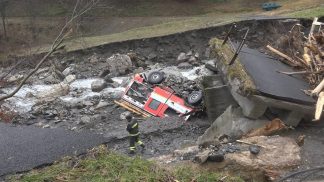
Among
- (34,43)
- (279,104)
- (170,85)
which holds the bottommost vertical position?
(34,43)

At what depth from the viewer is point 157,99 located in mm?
13164

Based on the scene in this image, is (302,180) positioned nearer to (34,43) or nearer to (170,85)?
(170,85)

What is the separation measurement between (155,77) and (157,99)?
1087mm

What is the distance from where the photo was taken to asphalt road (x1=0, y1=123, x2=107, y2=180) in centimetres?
916

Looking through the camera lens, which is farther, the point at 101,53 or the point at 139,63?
the point at 101,53

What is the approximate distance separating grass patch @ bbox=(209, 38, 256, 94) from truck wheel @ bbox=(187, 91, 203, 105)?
1.31 meters

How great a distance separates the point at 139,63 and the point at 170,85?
4.51m

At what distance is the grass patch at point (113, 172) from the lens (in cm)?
762

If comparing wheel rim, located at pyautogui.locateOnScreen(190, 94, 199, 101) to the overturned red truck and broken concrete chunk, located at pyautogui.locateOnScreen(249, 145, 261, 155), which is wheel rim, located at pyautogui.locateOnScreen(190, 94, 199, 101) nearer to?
the overturned red truck

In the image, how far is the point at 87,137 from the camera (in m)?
10.6

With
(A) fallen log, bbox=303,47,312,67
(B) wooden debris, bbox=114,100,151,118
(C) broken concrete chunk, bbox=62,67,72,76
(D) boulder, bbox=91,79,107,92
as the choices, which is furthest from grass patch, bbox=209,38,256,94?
(C) broken concrete chunk, bbox=62,67,72,76

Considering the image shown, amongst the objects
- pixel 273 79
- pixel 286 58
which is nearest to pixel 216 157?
pixel 273 79

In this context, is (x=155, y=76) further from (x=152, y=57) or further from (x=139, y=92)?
(x=152, y=57)

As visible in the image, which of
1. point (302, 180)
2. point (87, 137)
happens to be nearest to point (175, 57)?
point (87, 137)
